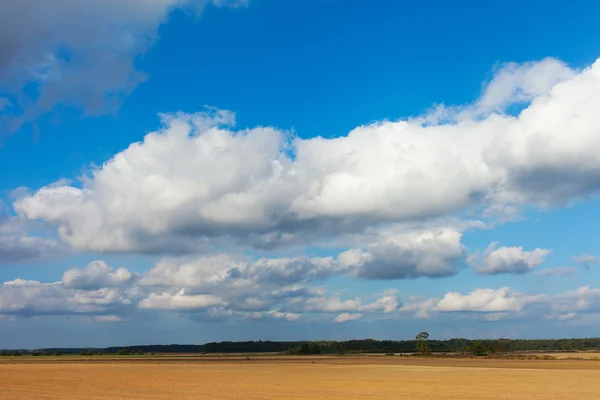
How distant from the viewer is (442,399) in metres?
40.8

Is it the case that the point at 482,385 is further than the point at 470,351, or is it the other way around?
the point at 470,351

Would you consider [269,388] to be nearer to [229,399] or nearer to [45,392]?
[229,399]

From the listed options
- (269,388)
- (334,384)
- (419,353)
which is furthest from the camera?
(419,353)

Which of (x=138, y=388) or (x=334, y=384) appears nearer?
(x=138, y=388)

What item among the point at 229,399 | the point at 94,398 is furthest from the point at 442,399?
the point at 94,398

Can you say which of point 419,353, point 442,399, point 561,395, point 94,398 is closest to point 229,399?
point 94,398

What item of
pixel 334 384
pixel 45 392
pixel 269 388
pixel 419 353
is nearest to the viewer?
pixel 45 392

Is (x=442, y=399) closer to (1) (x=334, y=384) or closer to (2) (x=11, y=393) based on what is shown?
(1) (x=334, y=384)

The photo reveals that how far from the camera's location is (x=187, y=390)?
4919 centimetres

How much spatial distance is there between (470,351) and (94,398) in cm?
15887

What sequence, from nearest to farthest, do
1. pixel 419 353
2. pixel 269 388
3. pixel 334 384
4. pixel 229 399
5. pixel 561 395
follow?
pixel 229 399
pixel 561 395
pixel 269 388
pixel 334 384
pixel 419 353

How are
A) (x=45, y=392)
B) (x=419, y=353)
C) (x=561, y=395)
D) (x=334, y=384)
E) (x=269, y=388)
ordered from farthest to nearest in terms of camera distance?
(x=419, y=353) < (x=334, y=384) < (x=269, y=388) < (x=45, y=392) < (x=561, y=395)

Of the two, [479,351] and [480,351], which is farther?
[479,351]

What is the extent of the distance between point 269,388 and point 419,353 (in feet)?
447
